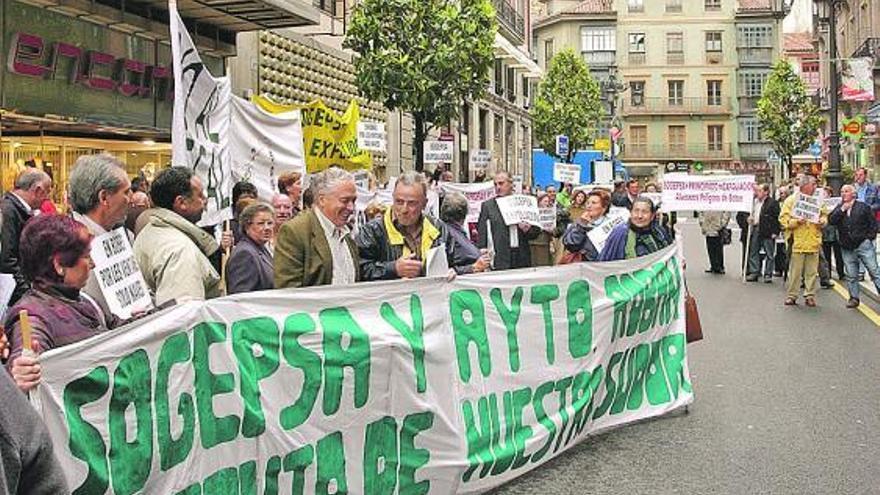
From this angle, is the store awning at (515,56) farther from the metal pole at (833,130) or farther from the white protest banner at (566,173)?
the metal pole at (833,130)

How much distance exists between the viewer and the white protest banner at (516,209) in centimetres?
1191

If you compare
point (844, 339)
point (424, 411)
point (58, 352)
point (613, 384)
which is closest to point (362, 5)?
point (844, 339)

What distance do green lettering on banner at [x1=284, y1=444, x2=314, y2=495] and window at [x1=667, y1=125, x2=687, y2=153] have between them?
80174mm

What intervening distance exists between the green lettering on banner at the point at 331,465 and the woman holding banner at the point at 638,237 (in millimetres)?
4062

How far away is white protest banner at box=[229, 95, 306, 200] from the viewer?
10234mm

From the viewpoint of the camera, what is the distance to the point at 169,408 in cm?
374

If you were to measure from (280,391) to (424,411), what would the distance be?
1.08 meters

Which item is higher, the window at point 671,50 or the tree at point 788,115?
the window at point 671,50

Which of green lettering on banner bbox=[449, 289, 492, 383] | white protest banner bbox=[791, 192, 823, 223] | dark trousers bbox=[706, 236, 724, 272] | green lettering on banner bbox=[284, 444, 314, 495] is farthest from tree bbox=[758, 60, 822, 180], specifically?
green lettering on banner bbox=[284, 444, 314, 495]

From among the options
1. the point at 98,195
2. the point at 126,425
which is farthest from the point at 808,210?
the point at 126,425

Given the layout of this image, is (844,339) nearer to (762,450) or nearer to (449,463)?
(762,450)

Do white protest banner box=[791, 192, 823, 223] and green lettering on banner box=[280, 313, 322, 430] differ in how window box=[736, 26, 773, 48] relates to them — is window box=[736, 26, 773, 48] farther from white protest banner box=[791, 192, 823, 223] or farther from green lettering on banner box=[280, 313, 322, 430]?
green lettering on banner box=[280, 313, 322, 430]

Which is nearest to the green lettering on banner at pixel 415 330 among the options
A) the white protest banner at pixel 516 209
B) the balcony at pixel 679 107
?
the white protest banner at pixel 516 209

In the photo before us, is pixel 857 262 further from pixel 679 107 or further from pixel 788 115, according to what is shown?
pixel 679 107
